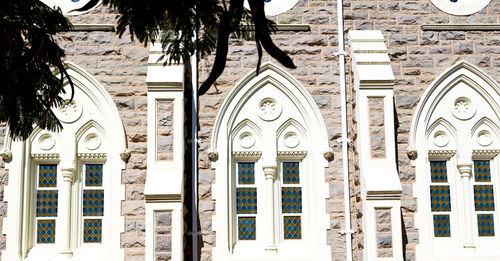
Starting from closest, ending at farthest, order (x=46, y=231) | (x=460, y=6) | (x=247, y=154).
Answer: (x=46, y=231)
(x=247, y=154)
(x=460, y=6)

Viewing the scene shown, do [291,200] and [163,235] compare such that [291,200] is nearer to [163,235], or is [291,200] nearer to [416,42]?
[163,235]

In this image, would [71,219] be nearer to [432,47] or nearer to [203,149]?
[203,149]

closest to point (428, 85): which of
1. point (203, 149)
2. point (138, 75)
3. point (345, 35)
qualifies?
point (345, 35)

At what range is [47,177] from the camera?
427 inches

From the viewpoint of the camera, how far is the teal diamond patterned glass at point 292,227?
10836 mm

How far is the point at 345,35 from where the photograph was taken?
11.2 metres

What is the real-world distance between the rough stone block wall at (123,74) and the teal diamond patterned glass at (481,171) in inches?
182

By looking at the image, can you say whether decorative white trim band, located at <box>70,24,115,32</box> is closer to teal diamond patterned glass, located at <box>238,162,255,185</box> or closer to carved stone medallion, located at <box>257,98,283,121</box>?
carved stone medallion, located at <box>257,98,283,121</box>

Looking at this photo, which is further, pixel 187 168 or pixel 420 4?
pixel 420 4

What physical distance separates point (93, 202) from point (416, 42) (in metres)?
5.03

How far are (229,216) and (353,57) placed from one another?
273 cm

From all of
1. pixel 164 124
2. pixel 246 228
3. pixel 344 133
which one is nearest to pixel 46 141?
pixel 164 124

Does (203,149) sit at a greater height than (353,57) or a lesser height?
lesser

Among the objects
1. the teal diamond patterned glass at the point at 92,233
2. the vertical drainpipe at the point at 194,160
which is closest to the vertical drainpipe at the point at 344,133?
the vertical drainpipe at the point at 194,160
